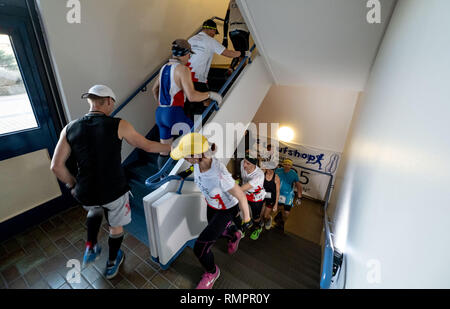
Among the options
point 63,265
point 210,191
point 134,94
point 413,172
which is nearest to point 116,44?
point 134,94

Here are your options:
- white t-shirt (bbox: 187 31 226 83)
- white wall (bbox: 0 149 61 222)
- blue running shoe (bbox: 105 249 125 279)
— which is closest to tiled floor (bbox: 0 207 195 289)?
blue running shoe (bbox: 105 249 125 279)

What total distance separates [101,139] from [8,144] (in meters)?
1.77

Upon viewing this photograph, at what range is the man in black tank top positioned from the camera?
5.16 feet

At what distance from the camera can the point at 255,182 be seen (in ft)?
8.95

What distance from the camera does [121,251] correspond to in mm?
2314

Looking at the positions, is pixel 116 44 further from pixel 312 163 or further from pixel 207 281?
pixel 312 163

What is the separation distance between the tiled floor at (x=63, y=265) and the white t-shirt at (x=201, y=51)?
241cm

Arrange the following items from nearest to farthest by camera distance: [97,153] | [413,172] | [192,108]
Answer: [413,172] → [97,153] → [192,108]

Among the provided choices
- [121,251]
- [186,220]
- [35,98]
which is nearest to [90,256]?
[121,251]

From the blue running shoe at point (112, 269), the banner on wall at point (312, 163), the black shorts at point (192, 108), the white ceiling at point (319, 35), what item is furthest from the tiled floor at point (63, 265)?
the banner on wall at point (312, 163)

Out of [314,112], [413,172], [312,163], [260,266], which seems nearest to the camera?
[413,172]

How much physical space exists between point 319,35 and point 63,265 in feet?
12.7

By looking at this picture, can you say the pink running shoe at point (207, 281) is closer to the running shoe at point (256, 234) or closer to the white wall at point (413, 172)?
the running shoe at point (256, 234)
